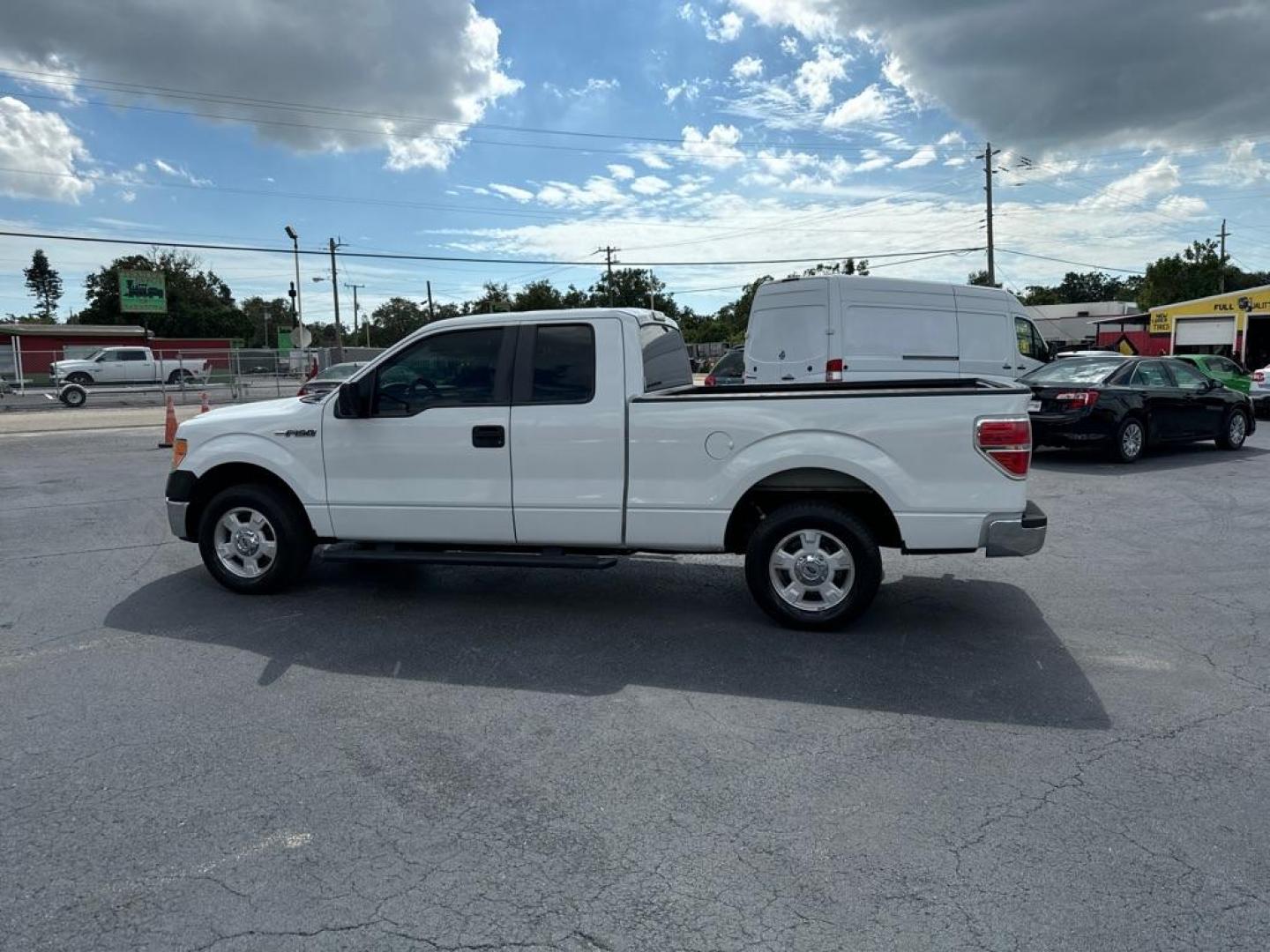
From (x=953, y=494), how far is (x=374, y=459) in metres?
3.66

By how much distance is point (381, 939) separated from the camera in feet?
8.49

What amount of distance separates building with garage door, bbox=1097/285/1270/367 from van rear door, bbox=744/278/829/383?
2466 cm

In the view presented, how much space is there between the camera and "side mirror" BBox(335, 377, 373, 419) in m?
5.70

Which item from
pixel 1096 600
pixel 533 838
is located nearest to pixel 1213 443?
pixel 1096 600

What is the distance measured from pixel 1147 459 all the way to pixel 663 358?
34.4 ft

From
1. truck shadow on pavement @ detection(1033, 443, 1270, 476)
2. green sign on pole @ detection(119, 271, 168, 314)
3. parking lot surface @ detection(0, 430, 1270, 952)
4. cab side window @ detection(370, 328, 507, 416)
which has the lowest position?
parking lot surface @ detection(0, 430, 1270, 952)

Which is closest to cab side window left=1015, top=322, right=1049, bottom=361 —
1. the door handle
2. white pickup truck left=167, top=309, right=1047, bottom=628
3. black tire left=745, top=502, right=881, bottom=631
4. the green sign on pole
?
white pickup truck left=167, top=309, right=1047, bottom=628

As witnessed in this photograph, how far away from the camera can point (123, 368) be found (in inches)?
1391

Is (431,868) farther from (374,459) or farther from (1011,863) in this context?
(374,459)

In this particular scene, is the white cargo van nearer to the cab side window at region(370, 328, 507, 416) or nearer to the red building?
the cab side window at region(370, 328, 507, 416)

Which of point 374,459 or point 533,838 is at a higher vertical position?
point 374,459

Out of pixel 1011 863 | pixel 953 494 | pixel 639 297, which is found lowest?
pixel 1011 863

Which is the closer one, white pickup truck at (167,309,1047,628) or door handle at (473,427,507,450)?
white pickup truck at (167,309,1047,628)

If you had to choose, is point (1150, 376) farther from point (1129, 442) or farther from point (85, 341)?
point (85, 341)
